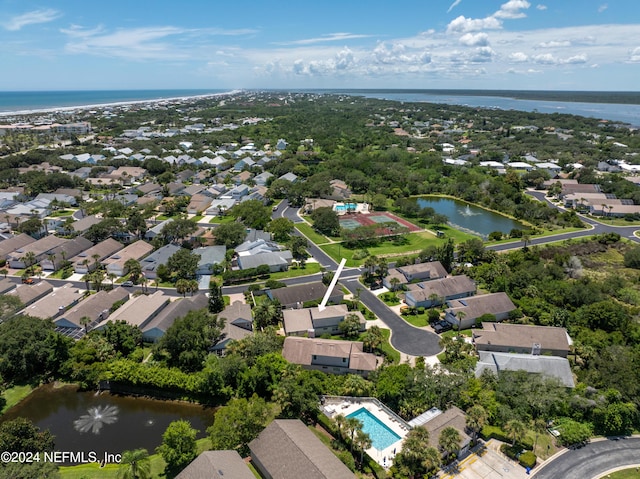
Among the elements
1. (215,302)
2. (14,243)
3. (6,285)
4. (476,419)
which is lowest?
(476,419)

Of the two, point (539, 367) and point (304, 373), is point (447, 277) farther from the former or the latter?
point (304, 373)

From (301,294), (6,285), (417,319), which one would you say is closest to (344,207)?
(301,294)

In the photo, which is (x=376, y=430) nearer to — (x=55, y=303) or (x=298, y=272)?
(x=298, y=272)

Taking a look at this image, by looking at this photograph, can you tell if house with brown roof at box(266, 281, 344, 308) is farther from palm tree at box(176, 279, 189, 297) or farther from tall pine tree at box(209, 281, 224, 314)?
palm tree at box(176, 279, 189, 297)

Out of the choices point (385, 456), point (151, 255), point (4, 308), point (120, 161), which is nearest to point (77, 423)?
point (4, 308)

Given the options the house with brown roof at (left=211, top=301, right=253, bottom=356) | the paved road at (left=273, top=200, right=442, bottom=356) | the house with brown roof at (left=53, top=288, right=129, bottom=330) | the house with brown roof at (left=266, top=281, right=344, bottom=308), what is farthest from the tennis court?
the house with brown roof at (left=53, top=288, right=129, bottom=330)

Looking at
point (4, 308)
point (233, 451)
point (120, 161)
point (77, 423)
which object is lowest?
point (77, 423)
